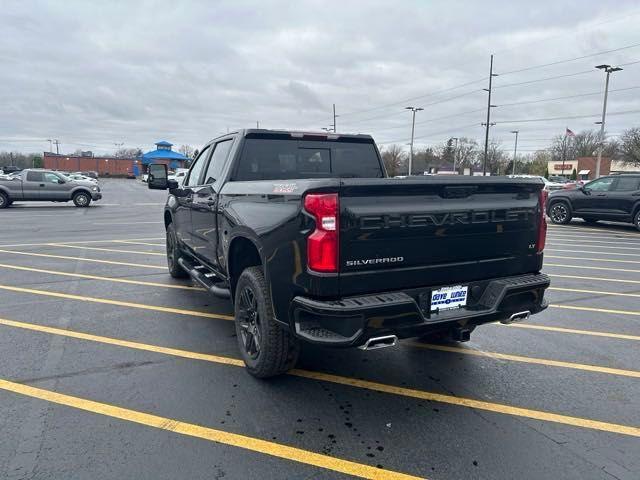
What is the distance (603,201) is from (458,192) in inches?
555

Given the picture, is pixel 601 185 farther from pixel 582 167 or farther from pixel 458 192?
pixel 582 167

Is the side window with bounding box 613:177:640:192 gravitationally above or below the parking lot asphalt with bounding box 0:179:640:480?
above

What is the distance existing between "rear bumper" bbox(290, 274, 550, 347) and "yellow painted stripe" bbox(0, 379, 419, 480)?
67 centimetres

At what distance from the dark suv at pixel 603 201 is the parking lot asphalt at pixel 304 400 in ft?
32.4

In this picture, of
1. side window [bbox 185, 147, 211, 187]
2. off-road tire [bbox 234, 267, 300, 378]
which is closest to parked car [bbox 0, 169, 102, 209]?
side window [bbox 185, 147, 211, 187]

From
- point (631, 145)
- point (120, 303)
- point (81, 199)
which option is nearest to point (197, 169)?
point (120, 303)

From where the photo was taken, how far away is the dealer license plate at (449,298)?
128 inches

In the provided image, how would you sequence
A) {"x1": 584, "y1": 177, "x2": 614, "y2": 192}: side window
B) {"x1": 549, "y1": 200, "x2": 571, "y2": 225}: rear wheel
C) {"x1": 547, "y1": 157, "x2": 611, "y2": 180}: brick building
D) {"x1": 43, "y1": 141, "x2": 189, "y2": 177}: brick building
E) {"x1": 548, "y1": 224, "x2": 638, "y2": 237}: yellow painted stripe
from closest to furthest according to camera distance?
{"x1": 548, "y1": 224, "x2": 638, "y2": 237}: yellow painted stripe → {"x1": 584, "y1": 177, "x2": 614, "y2": 192}: side window → {"x1": 549, "y1": 200, "x2": 571, "y2": 225}: rear wheel → {"x1": 547, "y1": 157, "x2": 611, "y2": 180}: brick building → {"x1": 43, "y1": 141, "x2": 189, "y2": 177}: brick building

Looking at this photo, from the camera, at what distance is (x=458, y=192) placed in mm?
3301

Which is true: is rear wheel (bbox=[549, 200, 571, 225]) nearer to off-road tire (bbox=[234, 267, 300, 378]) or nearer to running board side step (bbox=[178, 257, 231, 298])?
running board side step (bbox=[178, 257, 231, 298])

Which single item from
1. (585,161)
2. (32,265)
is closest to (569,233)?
(32,265)

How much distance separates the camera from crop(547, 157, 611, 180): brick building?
3066 inches

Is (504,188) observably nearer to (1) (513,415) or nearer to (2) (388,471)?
(1) (513,415)

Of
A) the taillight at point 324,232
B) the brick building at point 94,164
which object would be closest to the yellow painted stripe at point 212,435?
the taillight at point 324,232
